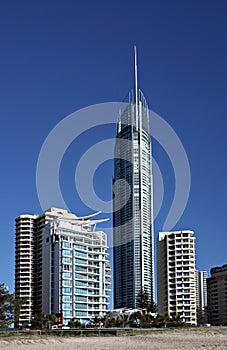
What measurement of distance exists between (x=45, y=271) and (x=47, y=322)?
16.1 meters

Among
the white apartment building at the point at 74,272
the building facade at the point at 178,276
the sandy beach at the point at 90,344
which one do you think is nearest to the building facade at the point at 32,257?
the white apartment building at the point at 74,272

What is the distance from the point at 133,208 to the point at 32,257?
2933 centimetres

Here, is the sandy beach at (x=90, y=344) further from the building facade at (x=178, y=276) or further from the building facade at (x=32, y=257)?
the building facade at (x=178, y=276)

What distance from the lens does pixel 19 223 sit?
129 metres

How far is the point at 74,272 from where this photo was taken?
105 meters

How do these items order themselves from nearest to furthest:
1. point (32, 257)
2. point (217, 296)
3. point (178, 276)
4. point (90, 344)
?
1. point (90, 344)
2. point (32, 257)
3. point (178, 276)
4. point (217, 296)

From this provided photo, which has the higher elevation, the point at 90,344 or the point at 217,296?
the point at 217,296

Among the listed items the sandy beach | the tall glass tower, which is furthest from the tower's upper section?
the sandy beach

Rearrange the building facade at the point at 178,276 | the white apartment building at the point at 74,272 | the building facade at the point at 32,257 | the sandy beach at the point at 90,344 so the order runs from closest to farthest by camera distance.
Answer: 1. the sandy beach at the point at 90,344
2. the white apartment building at the point at 74,272
3. the building facade at the point at 32,257
4. the building facade at the point at 178,276

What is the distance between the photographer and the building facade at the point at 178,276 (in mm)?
123812

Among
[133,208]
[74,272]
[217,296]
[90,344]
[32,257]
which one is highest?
[133,208]

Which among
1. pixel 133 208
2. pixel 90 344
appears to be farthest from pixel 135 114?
pixel 90 344

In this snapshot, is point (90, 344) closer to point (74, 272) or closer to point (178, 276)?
point (74, 272)

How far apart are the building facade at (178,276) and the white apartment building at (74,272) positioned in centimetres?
1973
